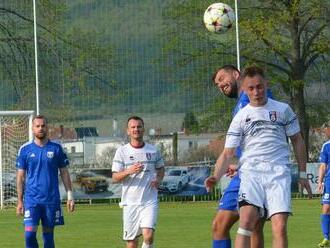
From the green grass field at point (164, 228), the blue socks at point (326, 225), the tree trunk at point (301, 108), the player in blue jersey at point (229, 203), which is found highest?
the tree trunk at point (301, 108)

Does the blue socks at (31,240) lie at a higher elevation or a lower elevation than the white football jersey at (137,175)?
lower

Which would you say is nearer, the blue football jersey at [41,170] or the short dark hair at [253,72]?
the short dark hair at [253,72]

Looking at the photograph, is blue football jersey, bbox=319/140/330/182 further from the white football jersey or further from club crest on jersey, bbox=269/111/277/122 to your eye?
club crest on jersey, bbox=269/111/277/122

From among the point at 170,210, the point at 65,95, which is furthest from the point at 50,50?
the point at 170,210

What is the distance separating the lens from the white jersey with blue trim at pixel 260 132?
10.3m

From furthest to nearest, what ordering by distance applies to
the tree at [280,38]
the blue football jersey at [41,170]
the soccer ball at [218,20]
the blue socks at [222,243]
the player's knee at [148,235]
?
the tree at [280,38], the soccer ball at [218,20], the blue football jersey at [41,170], the player's knee at [148,235], the blue socks at [222,243]

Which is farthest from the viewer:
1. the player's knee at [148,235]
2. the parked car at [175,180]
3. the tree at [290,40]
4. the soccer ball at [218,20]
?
the tree at [290,40]

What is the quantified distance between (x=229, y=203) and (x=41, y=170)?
436 centimetres

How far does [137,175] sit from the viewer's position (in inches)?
547

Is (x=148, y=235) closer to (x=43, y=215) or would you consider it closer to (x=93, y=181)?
(x=43, y=215)

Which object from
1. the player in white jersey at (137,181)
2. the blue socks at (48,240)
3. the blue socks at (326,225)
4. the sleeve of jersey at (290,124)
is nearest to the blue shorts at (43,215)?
the blue socks at (48,240)

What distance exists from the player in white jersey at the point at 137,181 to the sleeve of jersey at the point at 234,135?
347 cm

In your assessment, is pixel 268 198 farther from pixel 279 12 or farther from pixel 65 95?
pixel 279 12

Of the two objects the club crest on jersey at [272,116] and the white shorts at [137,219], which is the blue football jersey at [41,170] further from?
the club crest on jersey at [272,116]
